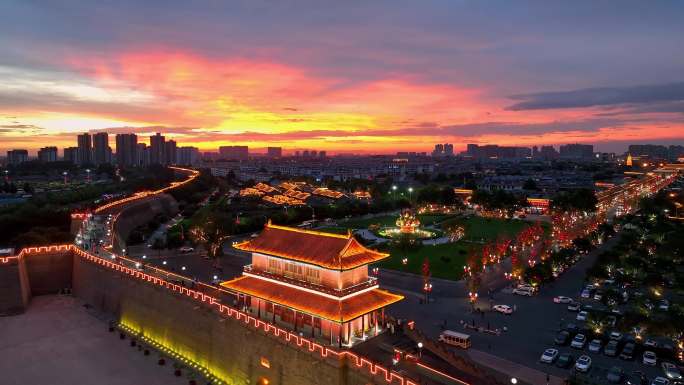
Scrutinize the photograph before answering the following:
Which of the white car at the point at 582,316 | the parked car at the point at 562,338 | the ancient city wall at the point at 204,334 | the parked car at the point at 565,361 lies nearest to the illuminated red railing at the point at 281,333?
the ancient city wall at the point at 204,334

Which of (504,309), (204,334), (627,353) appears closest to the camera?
(627,353)

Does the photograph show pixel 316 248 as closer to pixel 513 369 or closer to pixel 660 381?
pixel 513 369

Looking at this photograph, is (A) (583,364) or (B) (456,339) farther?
(B) (456,339)

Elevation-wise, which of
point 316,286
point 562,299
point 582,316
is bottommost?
point 582,316

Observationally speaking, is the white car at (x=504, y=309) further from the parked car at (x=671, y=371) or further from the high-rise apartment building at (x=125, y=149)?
the high-rise apartment building at (x=125, y=149)

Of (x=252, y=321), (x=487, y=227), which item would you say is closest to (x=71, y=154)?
(x=487, y=227)

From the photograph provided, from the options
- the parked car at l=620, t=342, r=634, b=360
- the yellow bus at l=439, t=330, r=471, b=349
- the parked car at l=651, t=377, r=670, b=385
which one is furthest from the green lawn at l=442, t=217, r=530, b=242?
the parked car at l=651, t=377, r=670, b=385

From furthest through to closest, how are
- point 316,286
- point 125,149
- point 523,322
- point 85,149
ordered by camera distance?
point 125,149 → point 85,149 → point 523,322 → point 316,286
